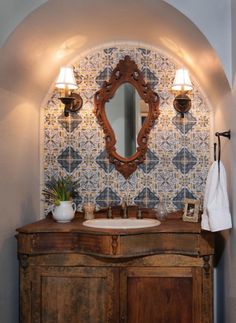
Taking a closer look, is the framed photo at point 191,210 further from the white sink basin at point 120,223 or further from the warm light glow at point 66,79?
the warm light glow at point 66,79

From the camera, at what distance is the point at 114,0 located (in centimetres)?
185

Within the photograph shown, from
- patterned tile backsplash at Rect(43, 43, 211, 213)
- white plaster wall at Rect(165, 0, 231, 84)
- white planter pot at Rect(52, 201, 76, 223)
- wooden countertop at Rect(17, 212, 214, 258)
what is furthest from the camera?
patterned tile backsplash at Rect(43, 43, 211, 213)

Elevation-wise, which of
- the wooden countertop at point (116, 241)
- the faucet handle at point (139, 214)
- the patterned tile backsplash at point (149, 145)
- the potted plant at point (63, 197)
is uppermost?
the patterned tile backsplash at point (149, 145)

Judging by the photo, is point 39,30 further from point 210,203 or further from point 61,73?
point 210,203

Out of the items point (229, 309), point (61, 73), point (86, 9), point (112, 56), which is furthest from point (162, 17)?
point (229, 309)

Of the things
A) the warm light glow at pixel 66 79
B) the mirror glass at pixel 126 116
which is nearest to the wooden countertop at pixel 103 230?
the mirror glass at pixel 126 116

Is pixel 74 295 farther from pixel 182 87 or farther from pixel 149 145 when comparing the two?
pixel 182 87

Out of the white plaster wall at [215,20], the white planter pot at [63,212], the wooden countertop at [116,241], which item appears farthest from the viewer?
the white planter pot at [63,212]

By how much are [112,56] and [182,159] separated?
97cm

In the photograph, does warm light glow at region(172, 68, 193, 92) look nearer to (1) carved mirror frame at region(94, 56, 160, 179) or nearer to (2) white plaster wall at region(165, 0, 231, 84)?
(1) carved mirror frame at region(94, 56, 160, 179)

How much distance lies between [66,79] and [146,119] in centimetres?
67

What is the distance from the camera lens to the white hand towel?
1.85 m

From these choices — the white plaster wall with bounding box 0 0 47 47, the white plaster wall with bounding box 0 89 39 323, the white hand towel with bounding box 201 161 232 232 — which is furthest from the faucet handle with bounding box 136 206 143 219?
the white plaster wall with bounding box 0 0 47 47

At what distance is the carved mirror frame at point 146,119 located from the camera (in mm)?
2516
